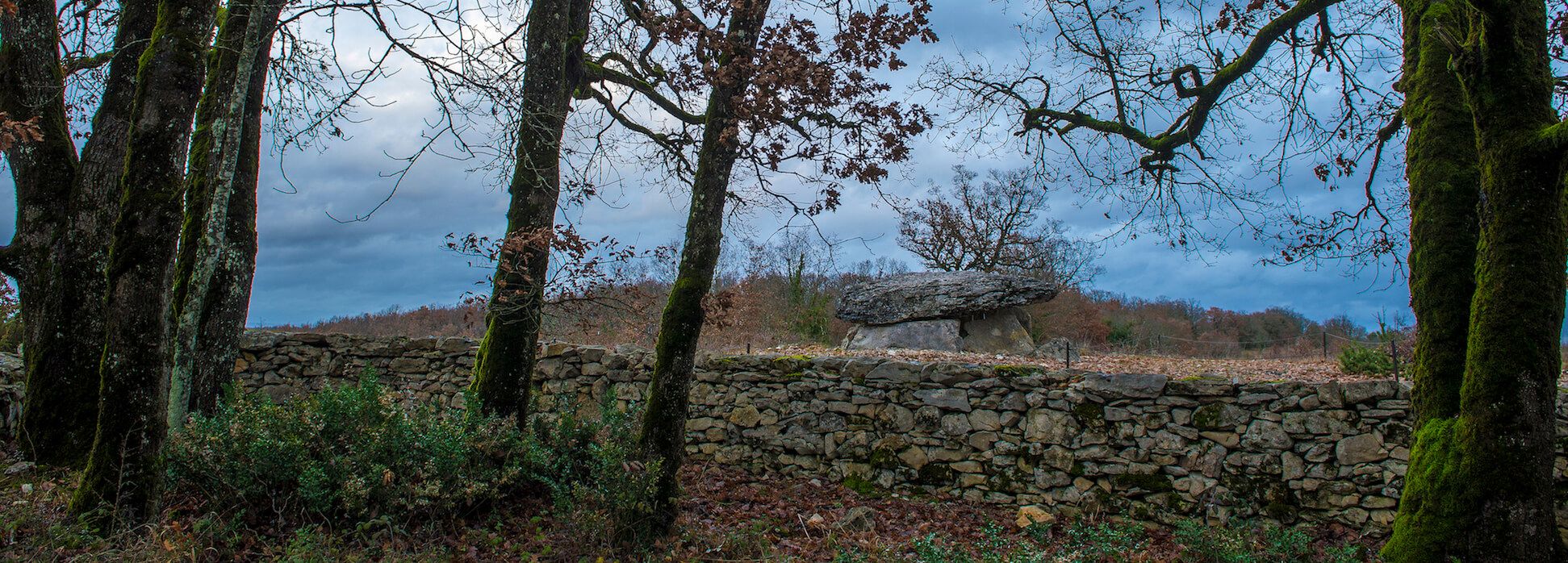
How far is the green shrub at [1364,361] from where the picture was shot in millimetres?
8180

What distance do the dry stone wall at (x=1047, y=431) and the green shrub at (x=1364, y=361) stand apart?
118 inches

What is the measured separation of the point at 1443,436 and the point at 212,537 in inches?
282

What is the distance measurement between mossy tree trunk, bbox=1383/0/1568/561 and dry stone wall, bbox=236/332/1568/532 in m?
1.41

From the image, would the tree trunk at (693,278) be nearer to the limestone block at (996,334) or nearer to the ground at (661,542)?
the ground at (661,542)

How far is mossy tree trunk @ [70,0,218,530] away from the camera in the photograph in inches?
143

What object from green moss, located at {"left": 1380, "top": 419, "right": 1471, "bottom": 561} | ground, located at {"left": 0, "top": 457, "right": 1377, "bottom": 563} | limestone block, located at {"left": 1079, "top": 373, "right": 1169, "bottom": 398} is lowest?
ground, located at {"left": 0, "top": 457, "right": 1377, "bottom": 563}

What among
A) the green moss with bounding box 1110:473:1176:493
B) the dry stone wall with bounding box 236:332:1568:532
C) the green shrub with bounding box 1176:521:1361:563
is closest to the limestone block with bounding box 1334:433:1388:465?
the dry stone wall with bounding box 236:332:1568:532

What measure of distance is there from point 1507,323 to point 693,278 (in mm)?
4873

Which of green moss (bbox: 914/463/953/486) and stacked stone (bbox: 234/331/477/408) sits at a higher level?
stacked stone (bbox: 234/331/477/408)

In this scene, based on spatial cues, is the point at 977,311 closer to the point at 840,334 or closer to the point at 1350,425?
the point at 840,334

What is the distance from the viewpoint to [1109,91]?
7.66m

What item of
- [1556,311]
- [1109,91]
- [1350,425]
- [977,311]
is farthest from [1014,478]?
[977,311]

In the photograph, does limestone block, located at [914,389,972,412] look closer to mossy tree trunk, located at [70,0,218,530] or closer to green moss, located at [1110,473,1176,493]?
green moss, located at [1110,473,1176,493]

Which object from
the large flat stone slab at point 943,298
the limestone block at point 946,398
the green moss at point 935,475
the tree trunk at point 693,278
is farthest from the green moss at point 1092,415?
the large flat stone slab at point 943,298
